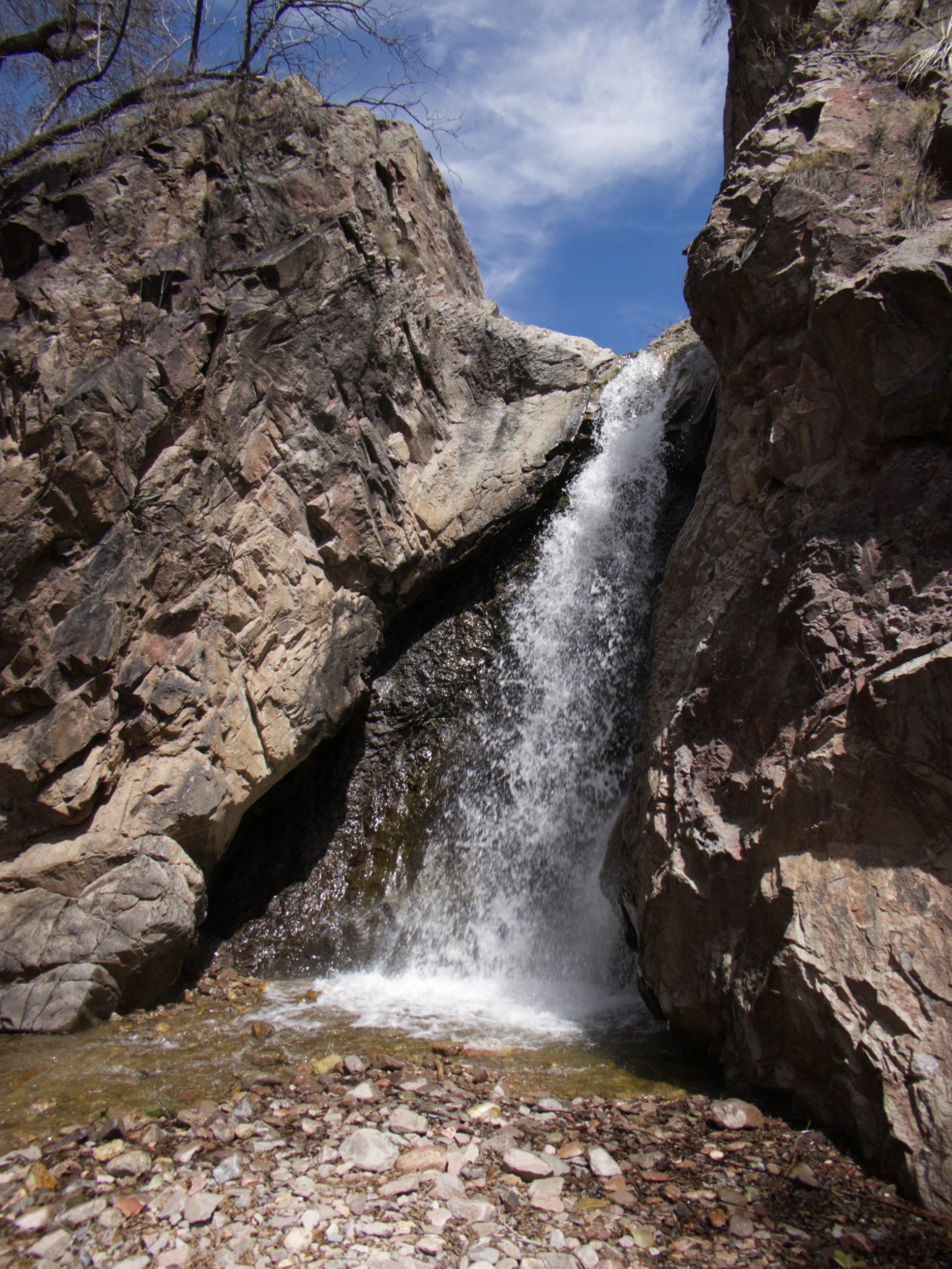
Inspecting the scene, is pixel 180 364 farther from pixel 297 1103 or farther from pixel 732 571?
pixel 297 1103

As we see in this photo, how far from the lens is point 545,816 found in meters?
7.82

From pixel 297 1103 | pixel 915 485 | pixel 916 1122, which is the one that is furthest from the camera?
pixel 915 485

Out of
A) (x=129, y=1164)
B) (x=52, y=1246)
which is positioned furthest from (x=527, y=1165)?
(x=52, y=1246)

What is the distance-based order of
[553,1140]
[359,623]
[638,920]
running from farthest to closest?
1. [359,623]
2. [638,920]
3. [553,1140]

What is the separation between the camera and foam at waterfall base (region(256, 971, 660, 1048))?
559 centimetres

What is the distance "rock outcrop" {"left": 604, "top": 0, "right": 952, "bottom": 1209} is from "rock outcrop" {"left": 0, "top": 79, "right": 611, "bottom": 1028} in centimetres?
346

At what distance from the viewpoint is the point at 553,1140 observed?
12.5 feet

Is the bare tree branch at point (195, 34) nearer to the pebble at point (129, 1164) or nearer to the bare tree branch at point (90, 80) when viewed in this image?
the bare tree branch at point (90, 80)

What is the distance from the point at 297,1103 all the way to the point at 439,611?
6229 mm

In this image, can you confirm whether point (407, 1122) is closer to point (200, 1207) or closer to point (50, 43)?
point (200, 1207)

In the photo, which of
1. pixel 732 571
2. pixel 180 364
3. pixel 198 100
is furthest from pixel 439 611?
pixel 198 100

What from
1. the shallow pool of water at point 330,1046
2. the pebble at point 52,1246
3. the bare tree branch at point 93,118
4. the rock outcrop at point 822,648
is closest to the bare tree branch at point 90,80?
the bare tree branch at point 93,118

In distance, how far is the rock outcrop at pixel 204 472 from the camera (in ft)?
20.0

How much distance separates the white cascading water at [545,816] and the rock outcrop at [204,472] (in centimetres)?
115
